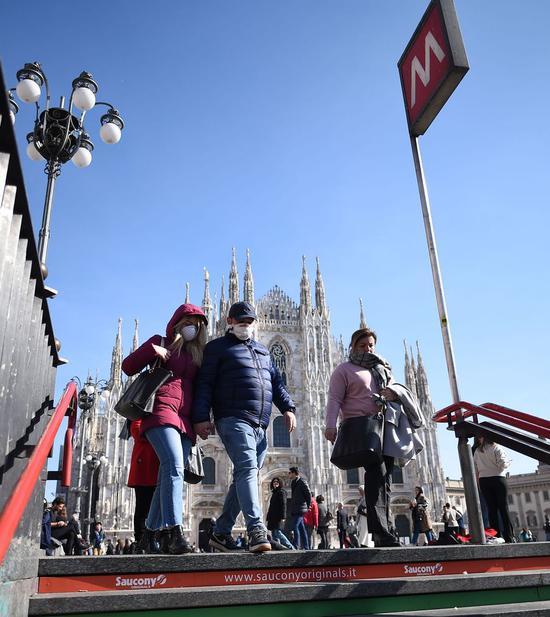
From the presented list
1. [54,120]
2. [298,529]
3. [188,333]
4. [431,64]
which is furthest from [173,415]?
[298,529]

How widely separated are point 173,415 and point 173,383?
0.88 ft

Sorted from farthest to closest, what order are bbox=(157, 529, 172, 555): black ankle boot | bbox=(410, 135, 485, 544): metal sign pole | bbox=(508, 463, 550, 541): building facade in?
bbox=(508, 463, 550, 541): building facade
bbox=(410, 135, 485, 544): metal sign pole
bbox=(157, 529, 172, 555): black ankle boot

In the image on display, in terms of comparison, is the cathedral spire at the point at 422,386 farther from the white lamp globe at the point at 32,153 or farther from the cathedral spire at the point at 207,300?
the white lamp globe at the point at 32,153

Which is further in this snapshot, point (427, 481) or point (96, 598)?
point (427, 481)

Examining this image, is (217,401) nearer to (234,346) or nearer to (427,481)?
(234,346)

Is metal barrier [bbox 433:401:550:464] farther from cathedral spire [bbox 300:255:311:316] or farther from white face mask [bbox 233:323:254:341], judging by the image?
cathedral spire [bbox 300:255:311:316]

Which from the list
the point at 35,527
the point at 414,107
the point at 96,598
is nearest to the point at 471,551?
the point at 96,598

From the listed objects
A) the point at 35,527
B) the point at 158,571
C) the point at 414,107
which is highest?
the point at 414,107

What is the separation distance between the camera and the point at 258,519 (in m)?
3.41

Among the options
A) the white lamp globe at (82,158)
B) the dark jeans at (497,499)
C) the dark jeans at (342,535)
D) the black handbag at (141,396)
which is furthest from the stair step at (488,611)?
the dark jeans at (342,535)

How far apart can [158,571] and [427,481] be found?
34.2m

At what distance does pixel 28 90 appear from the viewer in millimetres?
7719

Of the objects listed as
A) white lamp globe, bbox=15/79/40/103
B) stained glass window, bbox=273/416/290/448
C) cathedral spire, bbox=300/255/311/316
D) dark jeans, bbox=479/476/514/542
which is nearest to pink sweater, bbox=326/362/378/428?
dark jeans, bbox=479/476/514/542

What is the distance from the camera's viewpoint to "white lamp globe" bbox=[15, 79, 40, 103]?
7699mm
